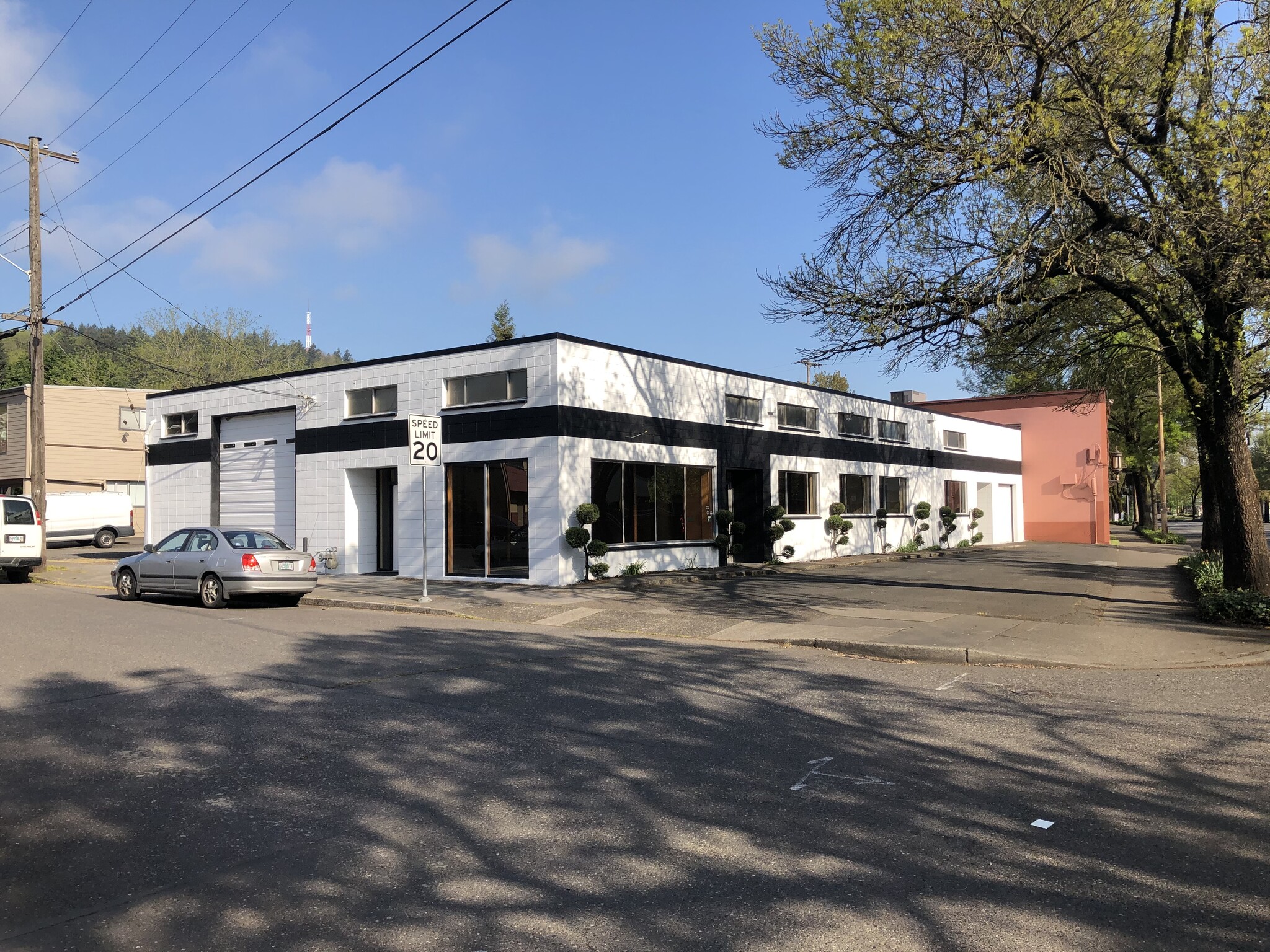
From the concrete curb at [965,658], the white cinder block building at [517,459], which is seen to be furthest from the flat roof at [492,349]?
the concrete curb at [965,658]

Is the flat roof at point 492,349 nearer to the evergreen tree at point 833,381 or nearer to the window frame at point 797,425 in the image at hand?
the window frame at point 797,425

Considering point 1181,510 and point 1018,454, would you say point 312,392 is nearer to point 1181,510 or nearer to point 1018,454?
point 1018,454

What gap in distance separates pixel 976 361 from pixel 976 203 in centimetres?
344

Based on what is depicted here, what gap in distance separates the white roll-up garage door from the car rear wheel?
687cm

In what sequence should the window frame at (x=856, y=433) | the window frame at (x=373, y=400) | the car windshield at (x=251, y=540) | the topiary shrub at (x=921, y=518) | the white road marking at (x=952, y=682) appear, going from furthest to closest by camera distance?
the topiary shrub at (x=921, y=518), the window frame at (x=856, y=433), the window frame at (x=373, y=400), the car windshield at (x=251, y=540), the white road marking at (x=952, y=682)

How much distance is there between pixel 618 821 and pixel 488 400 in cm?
1617

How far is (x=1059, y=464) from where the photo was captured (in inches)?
1705

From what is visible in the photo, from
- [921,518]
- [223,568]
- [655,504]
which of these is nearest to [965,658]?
[655,504]

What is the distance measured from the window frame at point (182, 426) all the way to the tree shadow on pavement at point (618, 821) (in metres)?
20.9

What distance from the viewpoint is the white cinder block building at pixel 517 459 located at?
1978cm

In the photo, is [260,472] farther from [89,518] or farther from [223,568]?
[89,518]

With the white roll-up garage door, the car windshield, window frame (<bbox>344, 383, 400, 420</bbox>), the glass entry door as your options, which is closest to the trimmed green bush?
the glass entry door

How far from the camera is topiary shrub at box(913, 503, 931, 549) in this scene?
34.1 meters

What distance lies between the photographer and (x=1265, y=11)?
12.5 metres
